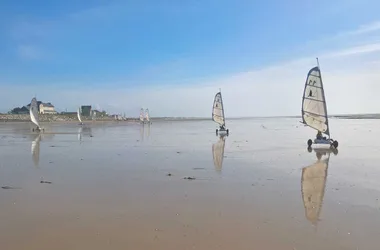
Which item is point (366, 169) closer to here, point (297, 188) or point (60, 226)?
point (297, 188)

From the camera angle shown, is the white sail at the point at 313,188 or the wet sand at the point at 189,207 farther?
the white sail at the point at 313,188

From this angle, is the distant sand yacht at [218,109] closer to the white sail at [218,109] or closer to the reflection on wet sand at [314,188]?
the white sail at [218,109]

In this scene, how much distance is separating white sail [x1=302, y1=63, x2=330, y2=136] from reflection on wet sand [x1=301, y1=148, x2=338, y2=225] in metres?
10.4

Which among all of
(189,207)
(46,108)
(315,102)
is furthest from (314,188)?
(46,108)

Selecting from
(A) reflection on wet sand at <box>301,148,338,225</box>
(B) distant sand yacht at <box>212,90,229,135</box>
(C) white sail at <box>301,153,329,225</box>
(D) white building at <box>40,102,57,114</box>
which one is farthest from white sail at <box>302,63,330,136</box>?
(D) white building at <box>40,102,57,114</box>

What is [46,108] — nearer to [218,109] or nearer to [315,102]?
[218,109]

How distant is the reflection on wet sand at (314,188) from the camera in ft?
26.9

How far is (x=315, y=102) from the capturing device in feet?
90.8

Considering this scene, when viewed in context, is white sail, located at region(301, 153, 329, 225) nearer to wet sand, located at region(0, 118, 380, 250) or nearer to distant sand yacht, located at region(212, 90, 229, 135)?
wet sand, located at region(0, 118, 380, 250)

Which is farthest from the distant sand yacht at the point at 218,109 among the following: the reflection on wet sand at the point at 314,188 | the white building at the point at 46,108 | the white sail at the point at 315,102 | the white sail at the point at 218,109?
the white building at the point at 46,108

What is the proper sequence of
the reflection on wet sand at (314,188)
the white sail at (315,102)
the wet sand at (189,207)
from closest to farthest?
the wet sand at (189,207), the reflection on wet sand at (314,188), the white sail at (315,102)

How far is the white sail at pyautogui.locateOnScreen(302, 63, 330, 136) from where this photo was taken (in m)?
27.2

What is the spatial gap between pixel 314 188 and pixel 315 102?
18145 mm

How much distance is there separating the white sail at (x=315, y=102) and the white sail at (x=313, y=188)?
10967 millimetres
